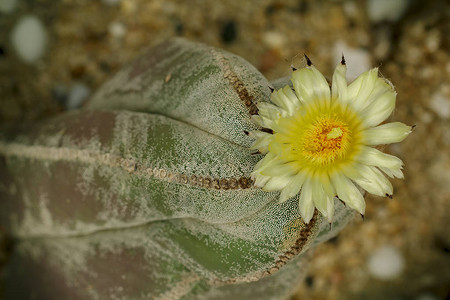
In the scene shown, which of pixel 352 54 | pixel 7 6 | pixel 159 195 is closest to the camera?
pixel 159 195

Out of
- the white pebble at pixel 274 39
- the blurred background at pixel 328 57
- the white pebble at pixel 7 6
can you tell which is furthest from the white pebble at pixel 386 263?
the white pebble at pixel 7 6

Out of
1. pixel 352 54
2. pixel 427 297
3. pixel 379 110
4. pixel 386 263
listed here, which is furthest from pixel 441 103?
pixel 379 110

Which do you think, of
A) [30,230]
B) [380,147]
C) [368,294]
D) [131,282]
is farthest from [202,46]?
[368,294]

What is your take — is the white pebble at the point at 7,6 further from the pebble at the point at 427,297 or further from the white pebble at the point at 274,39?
the pebble at the point at 427,297

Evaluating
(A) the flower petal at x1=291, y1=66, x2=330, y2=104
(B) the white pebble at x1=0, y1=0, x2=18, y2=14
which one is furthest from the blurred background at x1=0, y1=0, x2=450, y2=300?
(A) the flower petal at x1=291, y1=66, x2=330, y2=104

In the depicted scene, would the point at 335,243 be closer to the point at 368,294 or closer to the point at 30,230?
the point at 368,294

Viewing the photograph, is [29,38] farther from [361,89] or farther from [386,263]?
[386,263]

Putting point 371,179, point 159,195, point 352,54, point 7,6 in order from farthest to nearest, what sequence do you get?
1. point 352,54
2. point 7,6
3. point 159,195
4. point 371,179
